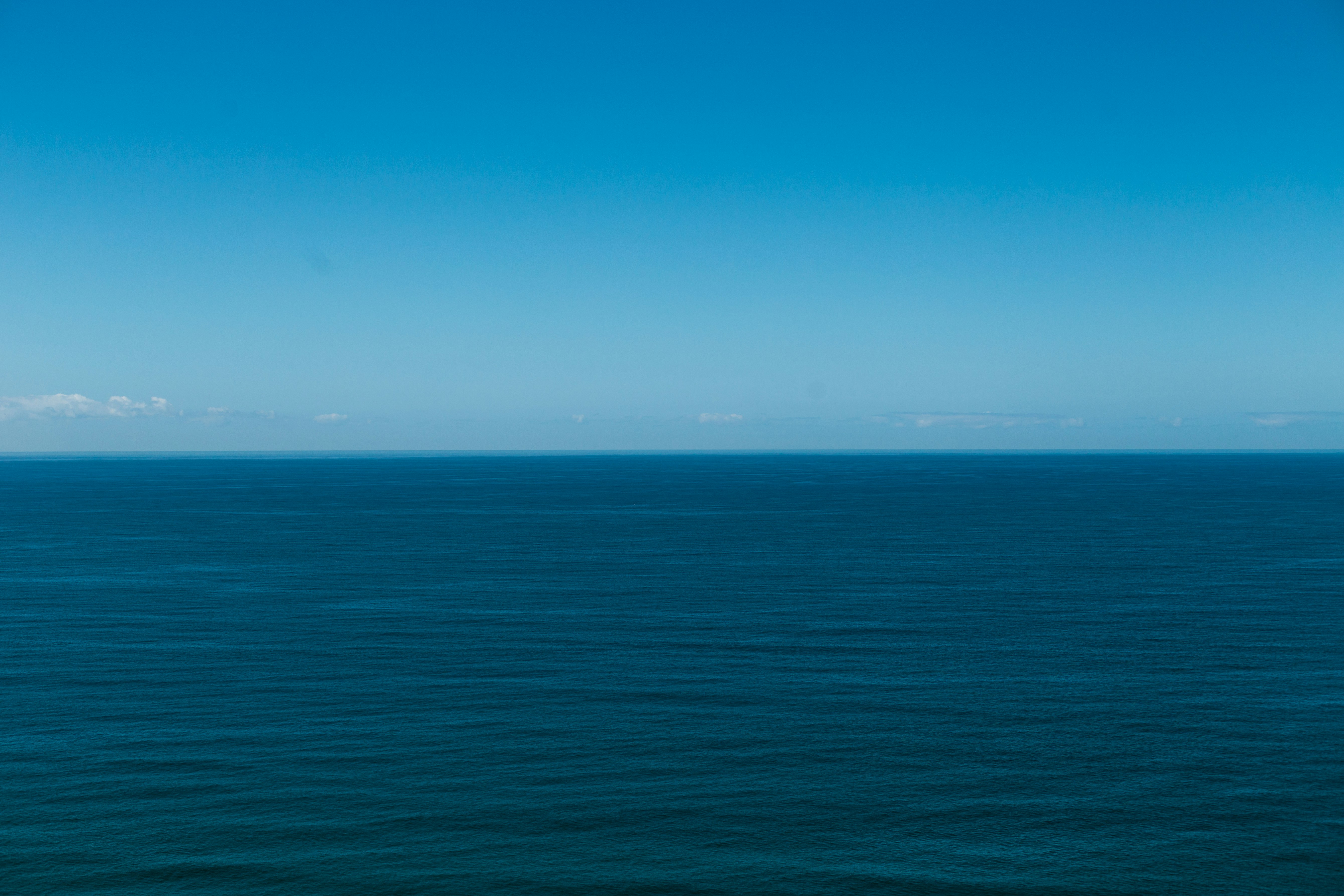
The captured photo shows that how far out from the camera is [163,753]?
136 ft

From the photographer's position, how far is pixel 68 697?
49.2 m

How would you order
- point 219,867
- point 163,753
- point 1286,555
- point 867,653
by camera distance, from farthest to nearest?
point 1286,555 < point 867,653 < point 163,753 < point 219,867

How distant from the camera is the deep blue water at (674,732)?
32.8 metres

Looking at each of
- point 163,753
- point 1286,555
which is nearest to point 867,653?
point 163,753

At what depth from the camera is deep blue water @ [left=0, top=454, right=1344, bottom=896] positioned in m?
32.8

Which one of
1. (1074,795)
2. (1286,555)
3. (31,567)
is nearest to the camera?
(1074,795)

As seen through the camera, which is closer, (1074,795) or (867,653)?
(1074,795)

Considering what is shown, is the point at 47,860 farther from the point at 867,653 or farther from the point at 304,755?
the point at 867,653

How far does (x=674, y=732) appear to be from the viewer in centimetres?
4459

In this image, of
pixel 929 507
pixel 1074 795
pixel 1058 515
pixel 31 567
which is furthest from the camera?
pixel 929 507

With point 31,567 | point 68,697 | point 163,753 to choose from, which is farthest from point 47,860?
point 31,567

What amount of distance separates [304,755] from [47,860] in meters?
10.5

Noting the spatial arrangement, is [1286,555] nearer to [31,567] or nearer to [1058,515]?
[1058,515]

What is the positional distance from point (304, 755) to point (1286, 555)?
319 feet
